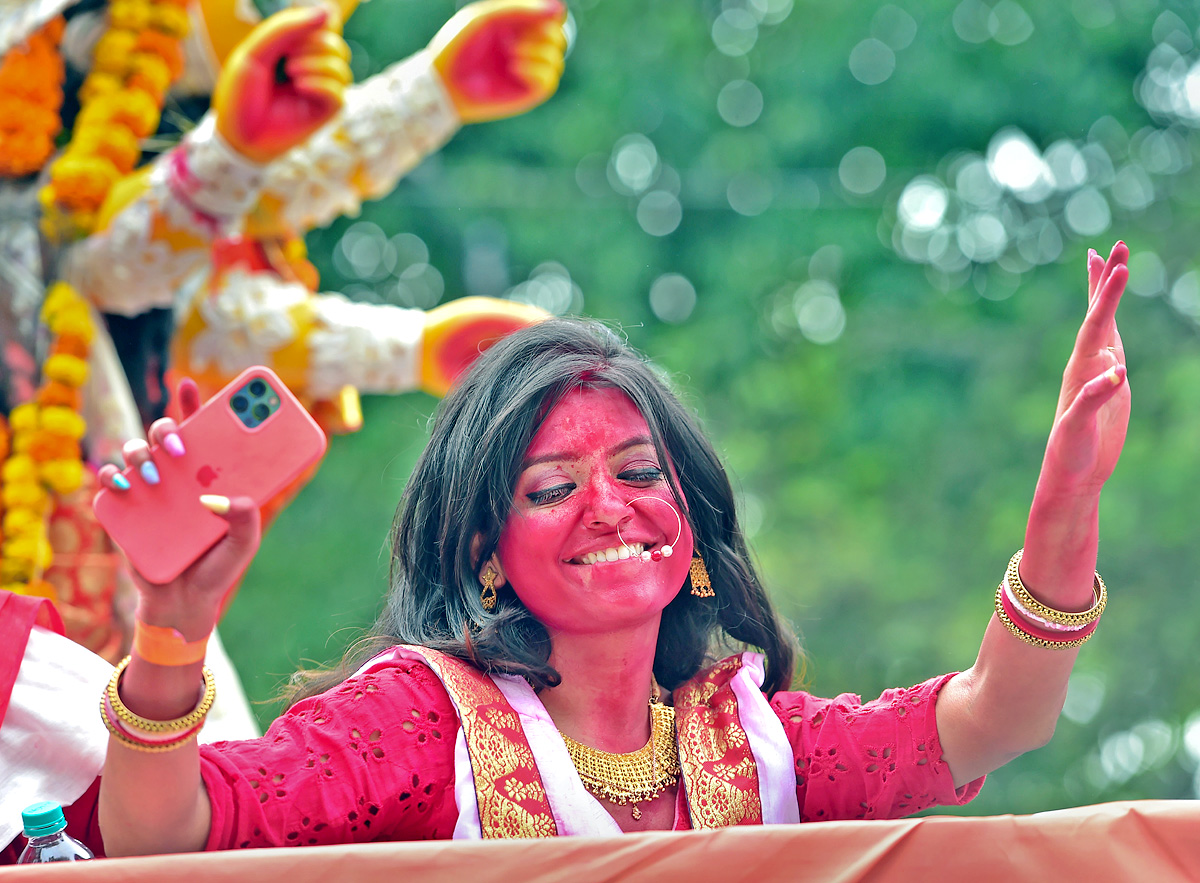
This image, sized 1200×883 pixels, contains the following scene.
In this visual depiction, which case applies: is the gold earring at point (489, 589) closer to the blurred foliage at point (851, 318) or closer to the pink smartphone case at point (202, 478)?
the pink smartphone case at point (202, 478)

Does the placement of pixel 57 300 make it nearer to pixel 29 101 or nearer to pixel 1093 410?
pixel 29 101

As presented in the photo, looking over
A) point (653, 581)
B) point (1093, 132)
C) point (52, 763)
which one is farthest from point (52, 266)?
point (1093, 132)

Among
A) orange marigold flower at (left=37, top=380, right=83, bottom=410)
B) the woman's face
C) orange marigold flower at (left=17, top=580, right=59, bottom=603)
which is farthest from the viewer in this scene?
orange marigold flower at (left=37, top=380, right=83, bottom=410)

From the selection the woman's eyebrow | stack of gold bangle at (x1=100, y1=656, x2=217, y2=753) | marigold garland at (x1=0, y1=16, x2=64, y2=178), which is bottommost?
stack of gold bangle at (x1=100, y1=656, x2=217, y2=753)

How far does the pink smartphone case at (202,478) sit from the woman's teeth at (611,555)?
42 cm

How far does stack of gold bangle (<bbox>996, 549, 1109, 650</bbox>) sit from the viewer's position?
4.86 feet

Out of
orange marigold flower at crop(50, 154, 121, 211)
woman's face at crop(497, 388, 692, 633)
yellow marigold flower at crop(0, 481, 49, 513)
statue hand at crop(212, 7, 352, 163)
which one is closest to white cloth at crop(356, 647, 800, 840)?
woman's face at crop(497, 388, 692, 633)

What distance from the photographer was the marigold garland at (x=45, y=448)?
267 centimetres

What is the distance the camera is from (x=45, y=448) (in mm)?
2729

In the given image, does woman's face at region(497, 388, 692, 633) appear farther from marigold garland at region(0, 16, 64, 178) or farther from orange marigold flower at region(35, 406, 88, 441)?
marigold garland at region(0, 16, 64, 178)

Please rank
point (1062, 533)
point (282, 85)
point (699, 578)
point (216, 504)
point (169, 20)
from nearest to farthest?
point (216, 504) < point (1062, 533) < point (699, 578) < point (282, 85) < point (169, 20)

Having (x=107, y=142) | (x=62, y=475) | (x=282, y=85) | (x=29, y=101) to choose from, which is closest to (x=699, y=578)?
(x=282, y=85)

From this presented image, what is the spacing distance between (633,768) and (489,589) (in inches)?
11.2

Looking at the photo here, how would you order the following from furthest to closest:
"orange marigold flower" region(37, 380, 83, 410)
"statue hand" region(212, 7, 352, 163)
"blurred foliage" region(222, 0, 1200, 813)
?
"blurred foliage" region(222, 0, 1200, 813)
"orange marigold flower" region(37, 380, 83, 410)
"statue hand" region(212, 7, 352, 163)
